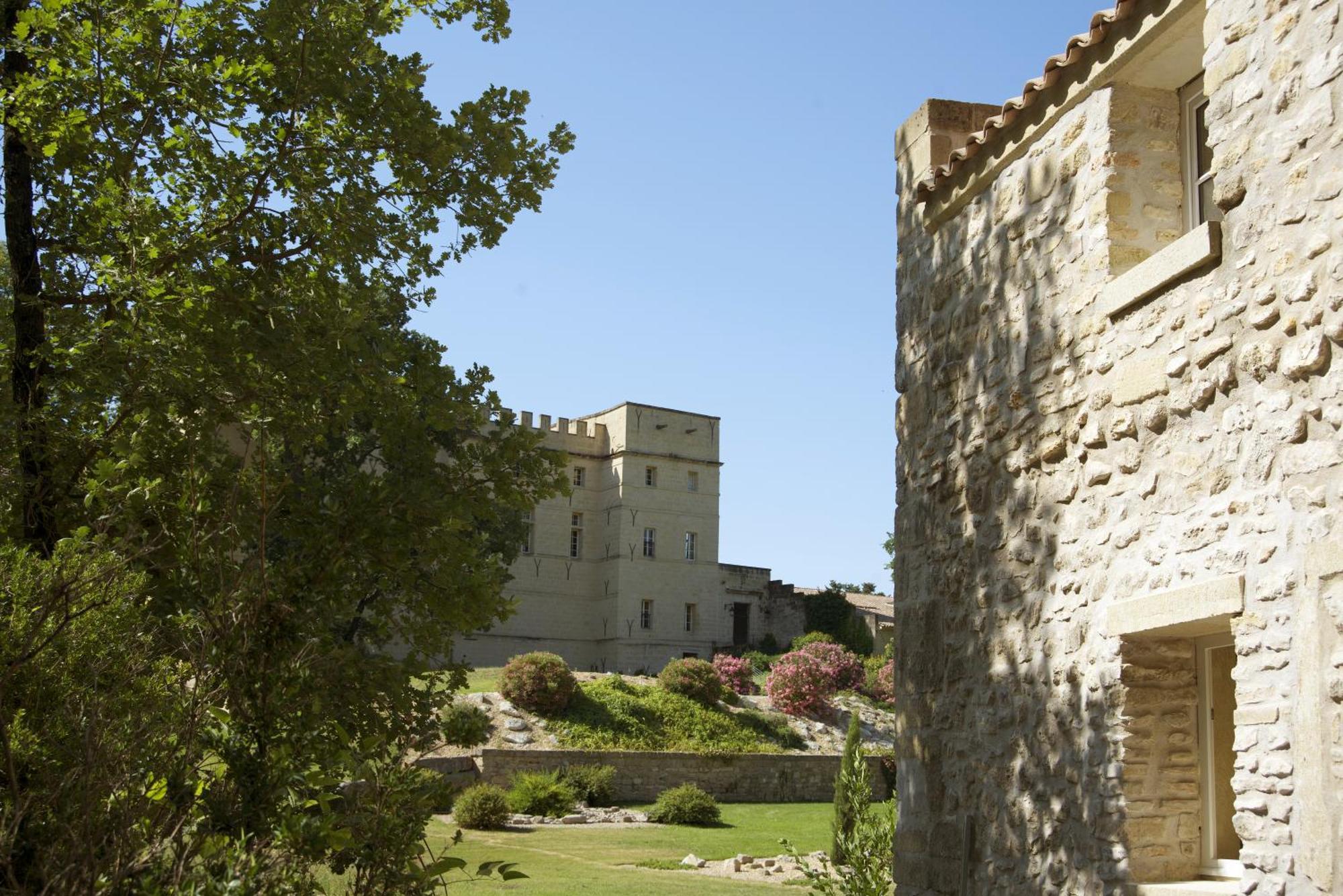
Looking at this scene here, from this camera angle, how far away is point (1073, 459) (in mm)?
5672

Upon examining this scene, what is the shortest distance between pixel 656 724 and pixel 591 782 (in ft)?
15.1

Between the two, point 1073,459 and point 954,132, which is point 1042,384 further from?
point 954,132

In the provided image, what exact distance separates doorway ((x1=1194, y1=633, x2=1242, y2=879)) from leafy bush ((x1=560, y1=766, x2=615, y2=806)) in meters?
18.5

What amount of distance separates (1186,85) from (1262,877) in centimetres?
339

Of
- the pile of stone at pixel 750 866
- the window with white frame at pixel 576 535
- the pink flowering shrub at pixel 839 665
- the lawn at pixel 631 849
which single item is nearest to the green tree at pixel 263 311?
the lawn at pixel 631 849

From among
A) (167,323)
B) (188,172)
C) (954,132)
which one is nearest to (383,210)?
(188,172)

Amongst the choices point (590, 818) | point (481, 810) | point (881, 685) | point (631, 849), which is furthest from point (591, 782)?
point (881, 685)

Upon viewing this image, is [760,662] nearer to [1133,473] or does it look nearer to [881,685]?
[881,685]

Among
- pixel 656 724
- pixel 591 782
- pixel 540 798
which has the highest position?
pixel 656 724

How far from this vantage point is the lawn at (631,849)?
13.0 meters

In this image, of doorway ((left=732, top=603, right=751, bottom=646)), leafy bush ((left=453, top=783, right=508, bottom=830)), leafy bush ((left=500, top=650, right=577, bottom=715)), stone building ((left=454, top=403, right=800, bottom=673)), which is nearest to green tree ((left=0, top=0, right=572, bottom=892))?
leafy bush ((left=453, top=783, right=508, bottom=830))

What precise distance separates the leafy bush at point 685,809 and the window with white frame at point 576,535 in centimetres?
2840

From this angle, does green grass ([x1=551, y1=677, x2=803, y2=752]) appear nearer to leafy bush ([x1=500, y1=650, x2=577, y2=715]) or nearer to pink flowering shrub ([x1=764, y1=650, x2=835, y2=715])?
leafy bush ([x1=500, y1=650, x2=577, y2=715])

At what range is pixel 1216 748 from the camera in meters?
5.10
